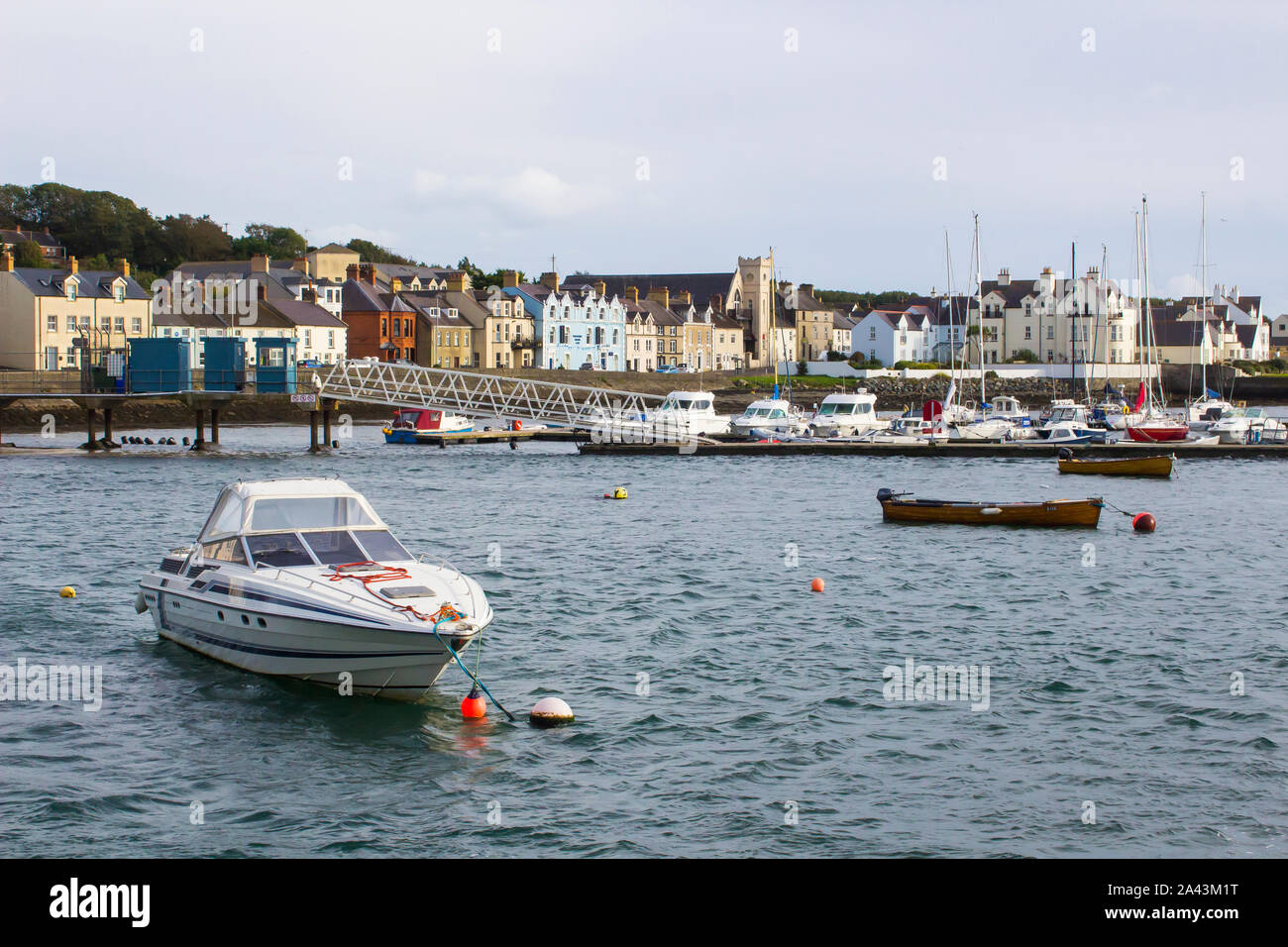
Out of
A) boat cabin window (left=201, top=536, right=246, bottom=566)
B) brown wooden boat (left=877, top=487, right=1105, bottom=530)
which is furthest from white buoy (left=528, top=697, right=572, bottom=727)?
brown wooden boat (left=877, top=487, right=1105, bottom=530)

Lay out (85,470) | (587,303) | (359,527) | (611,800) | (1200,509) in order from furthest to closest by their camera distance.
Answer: (587,303)
(85,470)
(1200,509)
(359,527)
(611,800)

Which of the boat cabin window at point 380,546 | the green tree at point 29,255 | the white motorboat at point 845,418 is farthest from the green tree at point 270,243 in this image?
the boat cabin window at point 380,546

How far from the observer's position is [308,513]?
66.1 feet

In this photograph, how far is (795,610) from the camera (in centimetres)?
2491

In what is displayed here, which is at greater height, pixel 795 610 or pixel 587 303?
pixel 587 303

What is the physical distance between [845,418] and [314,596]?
57.0 m

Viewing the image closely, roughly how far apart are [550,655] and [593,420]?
48.7 m

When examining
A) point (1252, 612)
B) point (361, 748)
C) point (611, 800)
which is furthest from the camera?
point (1252, 612)

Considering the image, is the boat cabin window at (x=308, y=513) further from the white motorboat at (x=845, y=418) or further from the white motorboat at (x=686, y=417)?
A: the white motorboat at (x=845, y=418)

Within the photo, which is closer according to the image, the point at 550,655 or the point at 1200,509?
the point at 550,655
